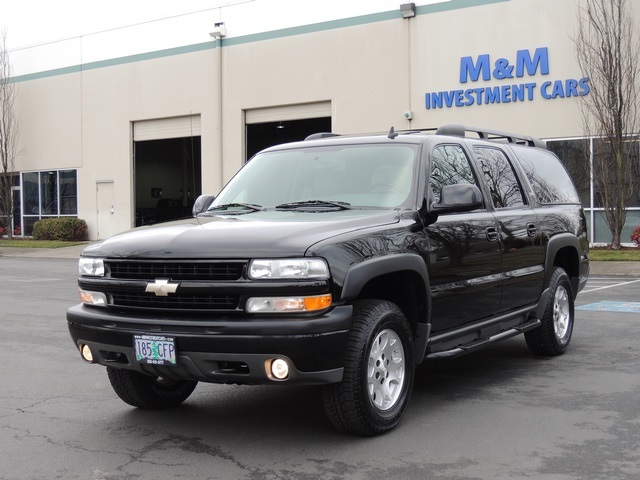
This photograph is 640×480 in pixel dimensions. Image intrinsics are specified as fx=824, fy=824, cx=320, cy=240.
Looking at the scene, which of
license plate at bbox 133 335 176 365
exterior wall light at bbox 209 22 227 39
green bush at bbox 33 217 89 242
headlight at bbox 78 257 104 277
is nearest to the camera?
license plate at bbox 133 335 176 365

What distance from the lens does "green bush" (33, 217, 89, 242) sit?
110 ft

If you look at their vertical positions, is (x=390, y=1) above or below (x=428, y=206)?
above

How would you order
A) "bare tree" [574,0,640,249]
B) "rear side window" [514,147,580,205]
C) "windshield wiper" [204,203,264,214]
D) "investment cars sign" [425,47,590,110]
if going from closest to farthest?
1. "windshield wiper" [204,203,264,214]
2. "rear side window" [514,147,580,205]
3. "bare tree" [574,0,640,249]
4. "investment cars sign" [425,47,590,110]

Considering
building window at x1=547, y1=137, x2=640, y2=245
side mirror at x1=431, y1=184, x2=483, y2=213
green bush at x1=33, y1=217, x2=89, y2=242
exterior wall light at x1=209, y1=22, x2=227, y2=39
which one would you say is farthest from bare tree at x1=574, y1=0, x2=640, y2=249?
green bush at x1=33, y1=217, x2=89, y2=242

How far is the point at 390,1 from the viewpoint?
25922 mm

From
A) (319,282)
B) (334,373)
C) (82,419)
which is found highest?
(319,282)

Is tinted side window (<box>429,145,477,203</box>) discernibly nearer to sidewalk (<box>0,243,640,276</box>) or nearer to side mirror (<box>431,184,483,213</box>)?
side mirror (<box>431,184,483,213</box>)

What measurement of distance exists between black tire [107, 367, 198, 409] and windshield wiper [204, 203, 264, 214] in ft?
4.33

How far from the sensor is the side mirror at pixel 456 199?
5629 millimetres

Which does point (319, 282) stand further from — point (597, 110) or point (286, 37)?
point (286, 37)

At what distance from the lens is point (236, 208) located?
243 inches

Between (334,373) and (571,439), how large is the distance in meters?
1.56

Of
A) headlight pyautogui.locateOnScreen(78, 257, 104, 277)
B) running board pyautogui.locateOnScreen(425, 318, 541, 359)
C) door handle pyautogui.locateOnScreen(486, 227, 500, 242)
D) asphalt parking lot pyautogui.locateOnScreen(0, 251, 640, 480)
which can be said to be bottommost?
asphalt parking lot pyautogui.locateOnScreen(0, 251, 640, 480)

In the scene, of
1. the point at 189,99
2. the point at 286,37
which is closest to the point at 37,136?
the point at 189,99
